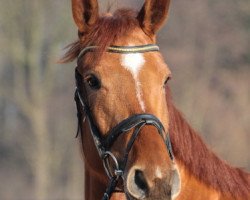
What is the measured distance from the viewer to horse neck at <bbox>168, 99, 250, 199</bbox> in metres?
4.79

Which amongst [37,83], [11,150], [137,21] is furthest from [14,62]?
[137,21]

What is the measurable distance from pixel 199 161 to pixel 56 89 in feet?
73.3

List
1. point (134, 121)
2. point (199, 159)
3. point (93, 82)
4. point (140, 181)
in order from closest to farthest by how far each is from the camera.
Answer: point (140, 181)
point (134, 121)
point (93, 82)
point (199, 159)

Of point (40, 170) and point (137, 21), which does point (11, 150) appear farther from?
point (137, 21)

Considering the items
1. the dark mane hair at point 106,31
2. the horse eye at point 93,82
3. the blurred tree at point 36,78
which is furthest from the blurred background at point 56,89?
the horse eye at point 93,82

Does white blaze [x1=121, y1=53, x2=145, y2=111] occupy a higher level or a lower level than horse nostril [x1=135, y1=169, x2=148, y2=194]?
higher

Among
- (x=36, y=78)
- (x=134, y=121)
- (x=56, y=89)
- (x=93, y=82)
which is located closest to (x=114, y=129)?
(x=134, y=121)

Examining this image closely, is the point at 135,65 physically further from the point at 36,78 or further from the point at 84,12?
the point at 36,78

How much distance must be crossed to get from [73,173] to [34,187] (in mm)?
1352

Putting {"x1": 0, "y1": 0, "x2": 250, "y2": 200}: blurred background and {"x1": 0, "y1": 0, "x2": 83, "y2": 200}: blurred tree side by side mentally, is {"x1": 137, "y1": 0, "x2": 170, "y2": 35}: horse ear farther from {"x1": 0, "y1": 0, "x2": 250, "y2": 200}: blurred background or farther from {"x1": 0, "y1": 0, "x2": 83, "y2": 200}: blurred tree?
{"x1": 0, "y1": 0, "x2": 83, "y2": 200}: blurred tree

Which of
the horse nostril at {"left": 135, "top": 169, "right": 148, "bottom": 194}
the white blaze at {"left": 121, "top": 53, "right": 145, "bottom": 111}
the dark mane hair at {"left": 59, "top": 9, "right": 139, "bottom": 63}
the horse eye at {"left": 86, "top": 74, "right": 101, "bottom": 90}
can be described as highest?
the dark mane hair at {"left": 59, "top": 9, "right": 139, "bottom": 63}

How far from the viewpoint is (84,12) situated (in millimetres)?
4930

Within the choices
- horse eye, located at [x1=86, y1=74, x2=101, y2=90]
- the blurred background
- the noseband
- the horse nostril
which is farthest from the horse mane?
the blurred background

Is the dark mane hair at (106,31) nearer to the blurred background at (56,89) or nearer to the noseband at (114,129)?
the noseband at (114,129)
